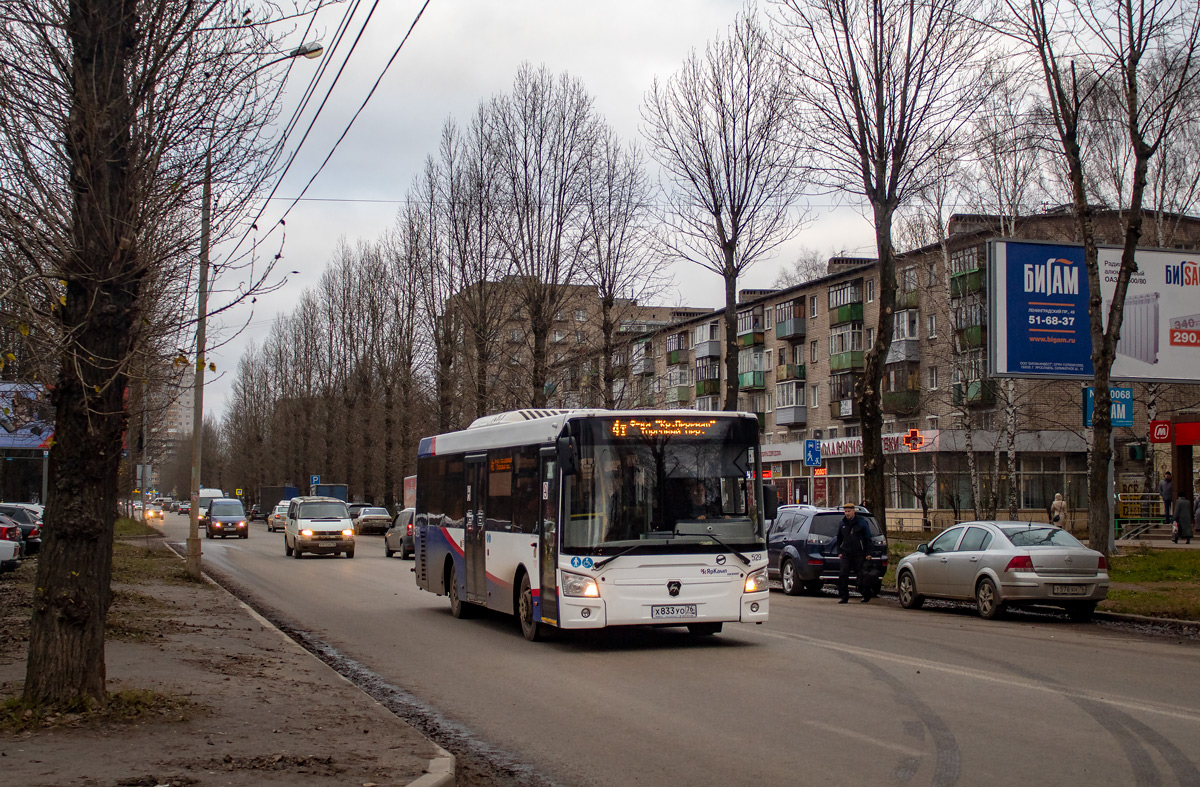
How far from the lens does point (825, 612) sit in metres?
18.4

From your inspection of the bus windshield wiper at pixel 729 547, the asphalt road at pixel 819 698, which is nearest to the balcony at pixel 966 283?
the asphalt road at pixel 819 698

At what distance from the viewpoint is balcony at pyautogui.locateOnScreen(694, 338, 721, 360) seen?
7981 cm

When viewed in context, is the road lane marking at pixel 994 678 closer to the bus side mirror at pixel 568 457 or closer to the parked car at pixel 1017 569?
Answer: the bus side mirror at pixel 568 457

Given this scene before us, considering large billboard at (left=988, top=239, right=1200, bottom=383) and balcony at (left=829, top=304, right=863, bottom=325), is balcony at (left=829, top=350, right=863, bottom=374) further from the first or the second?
large billboard at (left=988, top=239, right=1200, bottom=383)

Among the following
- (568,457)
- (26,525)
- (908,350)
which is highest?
(908,350)

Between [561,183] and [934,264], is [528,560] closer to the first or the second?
[561,183]

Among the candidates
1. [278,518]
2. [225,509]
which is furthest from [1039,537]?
[278,518]

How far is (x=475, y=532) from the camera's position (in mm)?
16438

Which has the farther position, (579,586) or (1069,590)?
(1069,590)

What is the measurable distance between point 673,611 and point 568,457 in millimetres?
2124

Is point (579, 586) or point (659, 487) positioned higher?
point (659, 487)

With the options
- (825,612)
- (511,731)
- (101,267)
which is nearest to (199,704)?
(511,731)

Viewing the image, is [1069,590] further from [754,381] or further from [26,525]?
[754,381]

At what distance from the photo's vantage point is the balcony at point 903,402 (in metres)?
58.3
